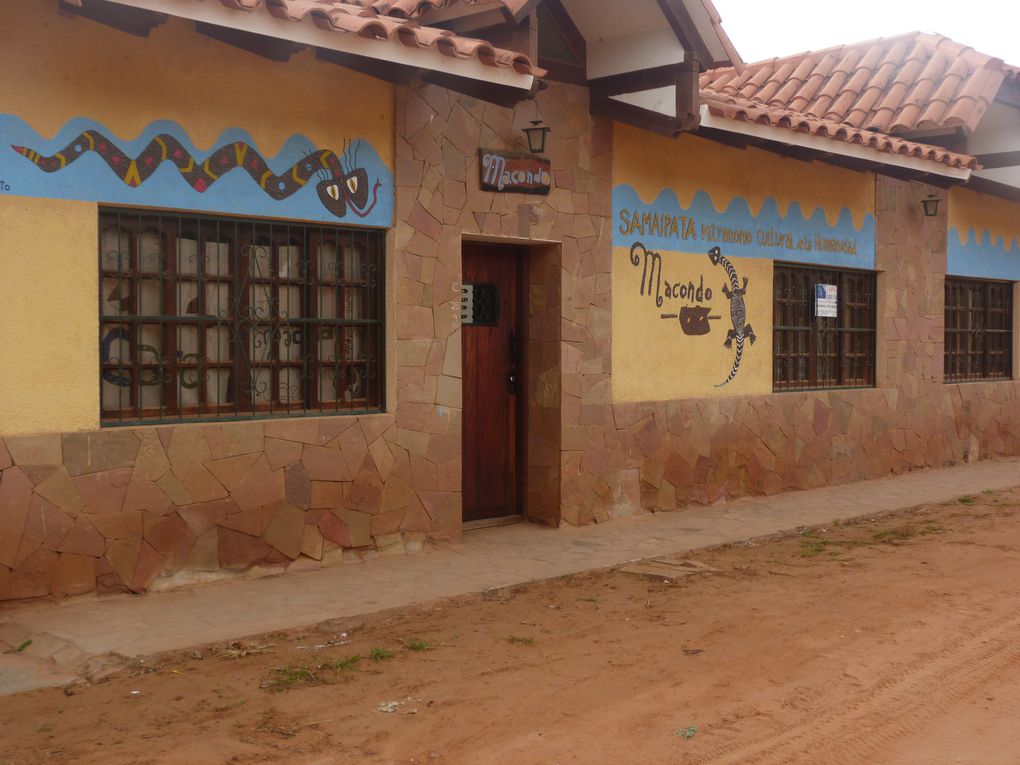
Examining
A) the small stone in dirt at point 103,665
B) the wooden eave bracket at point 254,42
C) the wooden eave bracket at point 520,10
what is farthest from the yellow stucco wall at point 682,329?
the small stone in dirt at point 103,665

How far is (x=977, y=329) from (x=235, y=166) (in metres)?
11.2

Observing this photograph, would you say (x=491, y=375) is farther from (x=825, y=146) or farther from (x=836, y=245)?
(x=836, y=245)

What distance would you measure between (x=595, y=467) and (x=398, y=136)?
333cm

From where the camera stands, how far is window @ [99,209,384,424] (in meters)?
6.54

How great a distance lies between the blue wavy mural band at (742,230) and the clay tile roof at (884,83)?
1200 mm

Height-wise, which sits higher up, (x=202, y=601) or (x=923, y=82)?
(x=923, y=82)

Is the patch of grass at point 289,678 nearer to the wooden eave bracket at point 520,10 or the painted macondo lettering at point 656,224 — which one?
the wooden eave bracket at point 520,10

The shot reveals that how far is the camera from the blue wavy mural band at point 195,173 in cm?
605

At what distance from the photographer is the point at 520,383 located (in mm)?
9281

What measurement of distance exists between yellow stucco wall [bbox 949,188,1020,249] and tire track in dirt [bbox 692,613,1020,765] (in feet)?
30.5

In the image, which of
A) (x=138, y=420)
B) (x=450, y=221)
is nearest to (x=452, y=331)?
(x=450, y=221)

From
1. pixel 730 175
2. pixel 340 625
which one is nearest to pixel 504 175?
pixel 730 175

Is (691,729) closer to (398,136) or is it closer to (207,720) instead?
(207,720)

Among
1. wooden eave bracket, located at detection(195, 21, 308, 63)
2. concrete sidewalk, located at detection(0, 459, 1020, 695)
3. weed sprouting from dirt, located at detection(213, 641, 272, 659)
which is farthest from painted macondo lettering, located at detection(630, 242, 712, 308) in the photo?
weed sprouting from dirt, located at detection(213, 641, 272, 659)
